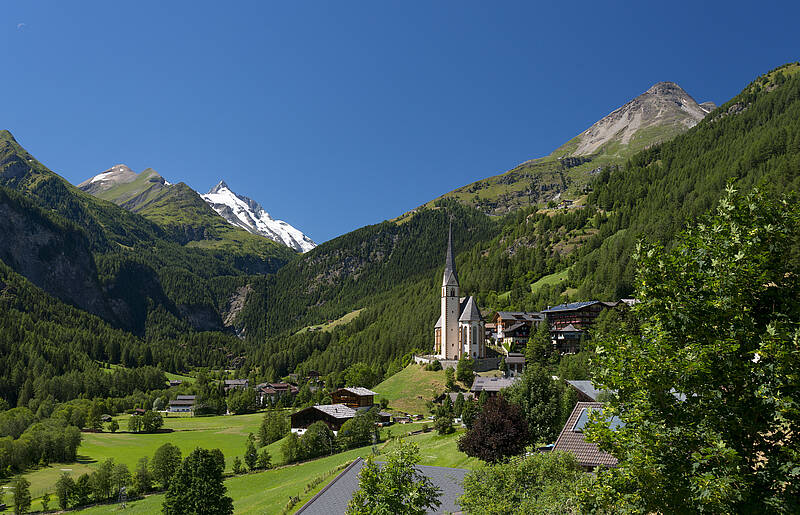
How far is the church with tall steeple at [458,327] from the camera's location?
122m

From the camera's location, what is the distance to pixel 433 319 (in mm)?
168875

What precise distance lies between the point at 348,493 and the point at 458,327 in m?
94.7

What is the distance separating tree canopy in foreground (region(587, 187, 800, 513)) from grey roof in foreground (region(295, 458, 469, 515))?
1651cm

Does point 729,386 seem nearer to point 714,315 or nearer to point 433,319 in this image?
point 714,315

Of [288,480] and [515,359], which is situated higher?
[515,359]

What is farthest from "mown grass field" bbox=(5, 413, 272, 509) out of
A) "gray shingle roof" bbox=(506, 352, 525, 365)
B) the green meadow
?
"gray shingle roof" bbox=(506, 352, 525, 365)

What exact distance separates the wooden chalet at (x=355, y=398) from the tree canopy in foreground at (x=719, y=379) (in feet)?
302

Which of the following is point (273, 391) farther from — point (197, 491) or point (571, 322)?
point (197, 491)

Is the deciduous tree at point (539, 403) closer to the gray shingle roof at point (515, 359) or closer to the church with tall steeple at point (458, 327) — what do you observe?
the gray shingle roof at point (515, 359)

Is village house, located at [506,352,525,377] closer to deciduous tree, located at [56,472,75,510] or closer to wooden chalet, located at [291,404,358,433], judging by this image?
wooden chalet, located at [291,404,358,433]

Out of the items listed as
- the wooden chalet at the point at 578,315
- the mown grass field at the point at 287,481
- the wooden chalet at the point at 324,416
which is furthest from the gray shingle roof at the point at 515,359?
the mown grass field at the point at 287,481

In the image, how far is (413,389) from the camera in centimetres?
10956

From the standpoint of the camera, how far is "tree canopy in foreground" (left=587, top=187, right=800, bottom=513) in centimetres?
1245

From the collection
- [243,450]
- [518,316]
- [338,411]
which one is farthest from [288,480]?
[518,316]
